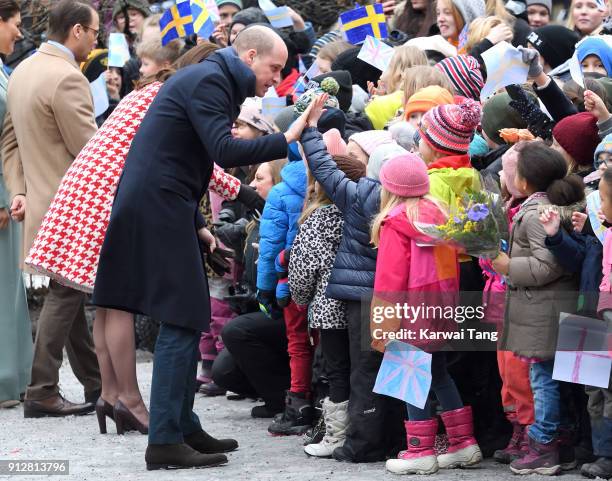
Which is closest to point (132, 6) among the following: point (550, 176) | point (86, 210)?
point (86, 210)

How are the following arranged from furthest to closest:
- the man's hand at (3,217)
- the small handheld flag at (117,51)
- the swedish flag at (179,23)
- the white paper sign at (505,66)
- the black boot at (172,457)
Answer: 1. the small handheld flag at (117,51)
2. the swedish flag at (179,23)
3. the man's hand at (3,217)
4. the white paper sign at (505,66)
5. the black boot at (172,457)

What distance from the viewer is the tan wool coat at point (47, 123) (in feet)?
24.7

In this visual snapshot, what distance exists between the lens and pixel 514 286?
5.71 metres

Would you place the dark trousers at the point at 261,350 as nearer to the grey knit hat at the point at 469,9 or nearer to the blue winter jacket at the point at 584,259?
the blue winter jacket at the point at 584,259

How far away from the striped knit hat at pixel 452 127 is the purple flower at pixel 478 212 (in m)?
0.66

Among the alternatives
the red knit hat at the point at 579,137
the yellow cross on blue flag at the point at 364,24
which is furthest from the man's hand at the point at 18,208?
the red knit hat at the point at 579,137

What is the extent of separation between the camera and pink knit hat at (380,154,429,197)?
576 cm

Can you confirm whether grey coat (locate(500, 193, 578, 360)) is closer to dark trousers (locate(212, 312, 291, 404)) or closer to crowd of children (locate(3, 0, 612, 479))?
crowd of children (locate(3, 0, 612, 479))

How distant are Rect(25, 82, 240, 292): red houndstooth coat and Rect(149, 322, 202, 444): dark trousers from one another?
1185mm

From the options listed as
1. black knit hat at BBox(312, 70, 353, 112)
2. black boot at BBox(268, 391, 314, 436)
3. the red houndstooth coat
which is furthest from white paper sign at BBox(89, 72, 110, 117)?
black boot at BBox(268, 391, 314, 436)

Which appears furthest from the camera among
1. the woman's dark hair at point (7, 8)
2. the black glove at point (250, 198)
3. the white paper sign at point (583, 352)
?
the woman's dark hair at point (7, 8)

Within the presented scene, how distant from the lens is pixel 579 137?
5992mm

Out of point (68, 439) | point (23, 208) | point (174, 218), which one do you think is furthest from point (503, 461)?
point (23, 208)

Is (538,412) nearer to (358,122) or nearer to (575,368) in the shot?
(575,368)
